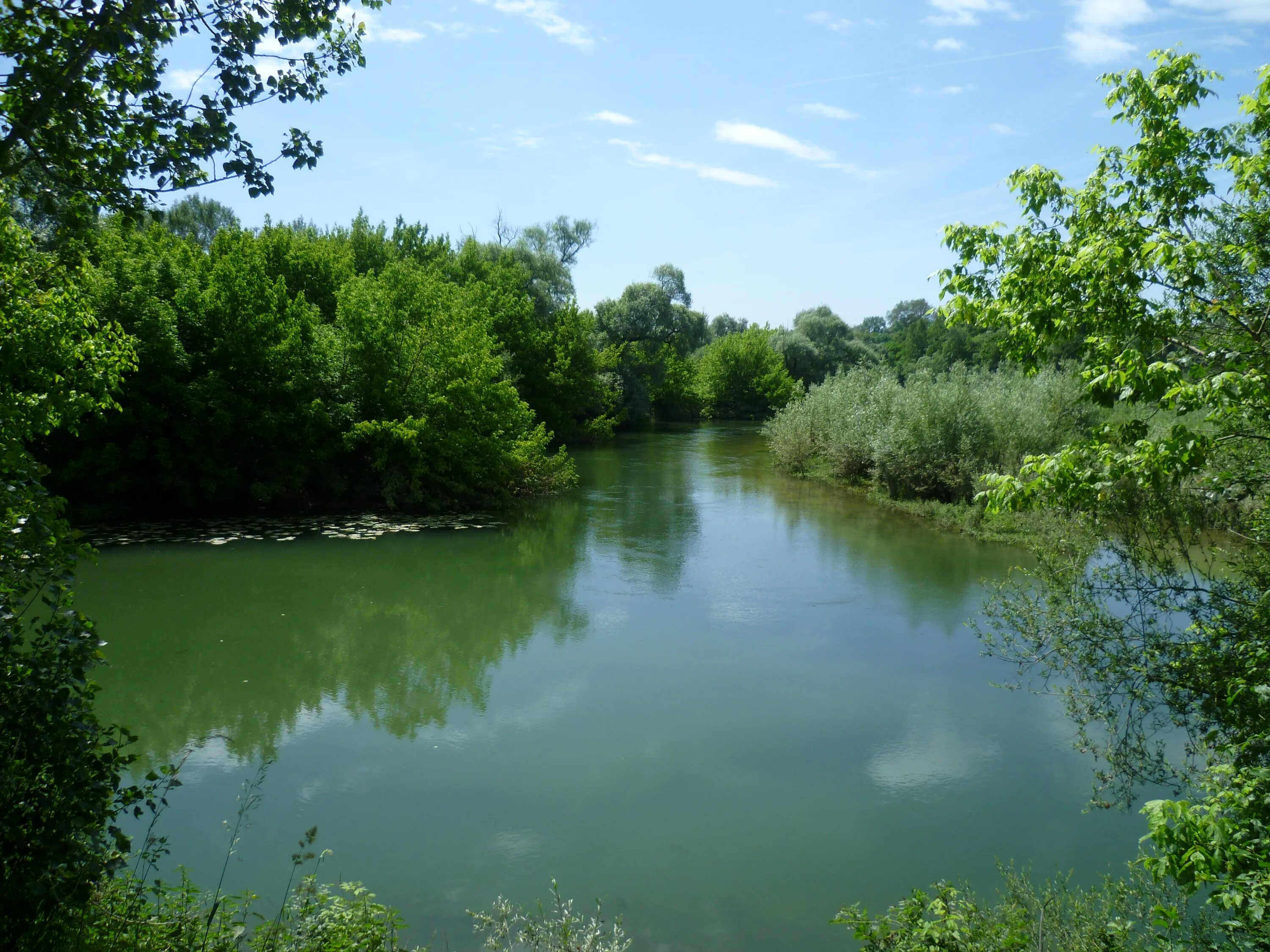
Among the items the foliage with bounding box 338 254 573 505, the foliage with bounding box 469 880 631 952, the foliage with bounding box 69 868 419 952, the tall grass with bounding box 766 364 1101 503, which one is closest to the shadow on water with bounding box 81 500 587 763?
the foliage with bounding box 338 254 573 505

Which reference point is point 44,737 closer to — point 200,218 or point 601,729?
point 601,729

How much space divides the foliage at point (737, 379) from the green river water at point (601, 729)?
114 feet

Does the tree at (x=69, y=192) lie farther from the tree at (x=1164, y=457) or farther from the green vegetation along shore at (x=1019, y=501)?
the tree at (x=1164, y=457)

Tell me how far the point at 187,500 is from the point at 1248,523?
47.7ft

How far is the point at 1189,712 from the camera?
19.2ft

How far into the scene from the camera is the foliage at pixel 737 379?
47.6 m

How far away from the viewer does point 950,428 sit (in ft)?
55.9

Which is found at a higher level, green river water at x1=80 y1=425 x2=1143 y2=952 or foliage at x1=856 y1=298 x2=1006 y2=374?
foliage at x1=856 y1=298 x2=1006 y2=374

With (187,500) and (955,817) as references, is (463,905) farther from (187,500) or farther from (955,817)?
(187,500)

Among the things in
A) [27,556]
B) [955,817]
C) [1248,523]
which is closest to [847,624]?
[955,817]

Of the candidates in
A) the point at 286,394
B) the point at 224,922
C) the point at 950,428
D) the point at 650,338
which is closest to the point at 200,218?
the point at 650,338

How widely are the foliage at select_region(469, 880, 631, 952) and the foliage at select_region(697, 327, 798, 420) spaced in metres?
43.2

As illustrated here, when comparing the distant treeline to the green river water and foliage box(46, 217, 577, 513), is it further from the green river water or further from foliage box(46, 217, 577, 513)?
the green river water

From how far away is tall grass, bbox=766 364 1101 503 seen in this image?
1631 cm
